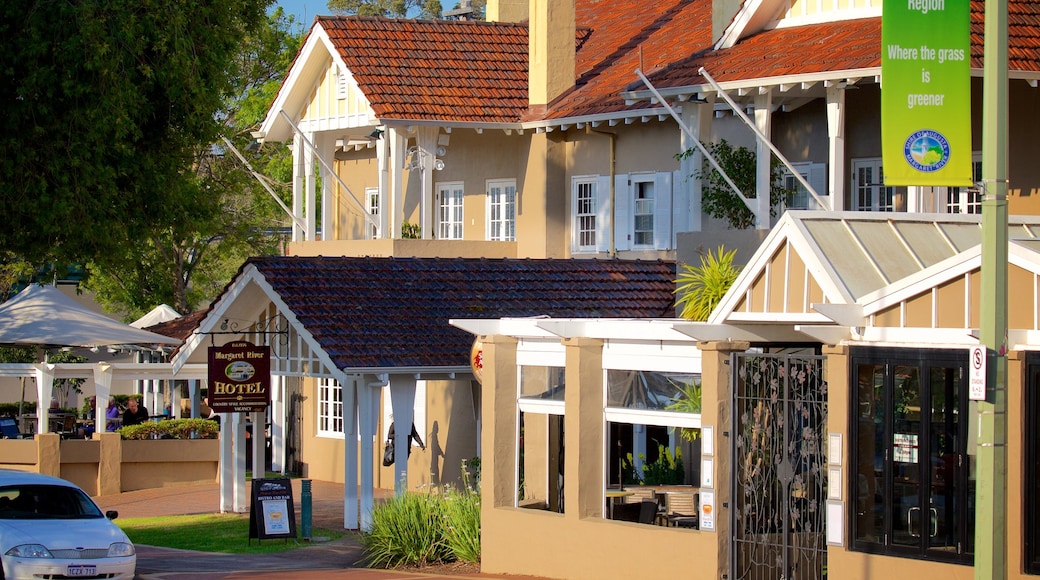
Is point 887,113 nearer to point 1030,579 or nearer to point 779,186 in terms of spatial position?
point 1030,579

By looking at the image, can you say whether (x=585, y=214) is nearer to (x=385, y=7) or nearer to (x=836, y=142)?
(x=836, y=142)

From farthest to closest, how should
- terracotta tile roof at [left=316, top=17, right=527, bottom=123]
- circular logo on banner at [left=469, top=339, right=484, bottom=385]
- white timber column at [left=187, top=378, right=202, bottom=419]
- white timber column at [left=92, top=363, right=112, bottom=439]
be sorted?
white timber column at [left=187, top=378, right=202, bottom=419], white timber column at [left=92, top=363, right=112, bottom=439], terracotta tile roof at [left=316, top=17, right=527, bottom=123], circular logo on banner at [left=469, top=339, right=484, bottom=385]

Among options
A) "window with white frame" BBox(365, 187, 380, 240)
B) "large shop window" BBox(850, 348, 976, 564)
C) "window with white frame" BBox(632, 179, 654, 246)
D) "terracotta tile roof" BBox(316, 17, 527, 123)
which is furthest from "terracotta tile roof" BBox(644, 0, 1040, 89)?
"window with white frame" BBox(365, 187, 380, 240)

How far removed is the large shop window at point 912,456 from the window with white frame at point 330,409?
16.4 meters

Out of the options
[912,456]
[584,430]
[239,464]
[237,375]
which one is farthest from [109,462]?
[912,456]

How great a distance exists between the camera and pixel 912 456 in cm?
1311

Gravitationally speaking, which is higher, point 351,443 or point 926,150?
point 926,150

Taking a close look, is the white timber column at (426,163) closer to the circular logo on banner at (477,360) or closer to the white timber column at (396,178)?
the white timber column at (396,178)

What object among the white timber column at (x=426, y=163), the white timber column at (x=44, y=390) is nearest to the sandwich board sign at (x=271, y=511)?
the white timber column at (x=44, y=390)

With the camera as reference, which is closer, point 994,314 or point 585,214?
point 994,314

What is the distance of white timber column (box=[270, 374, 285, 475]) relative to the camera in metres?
30.5

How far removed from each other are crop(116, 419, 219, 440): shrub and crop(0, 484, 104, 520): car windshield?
10.3 meters

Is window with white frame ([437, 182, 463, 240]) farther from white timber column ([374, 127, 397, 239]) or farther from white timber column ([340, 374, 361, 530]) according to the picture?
white timber column ([340, 374, 361, 530])

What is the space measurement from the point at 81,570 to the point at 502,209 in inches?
568
